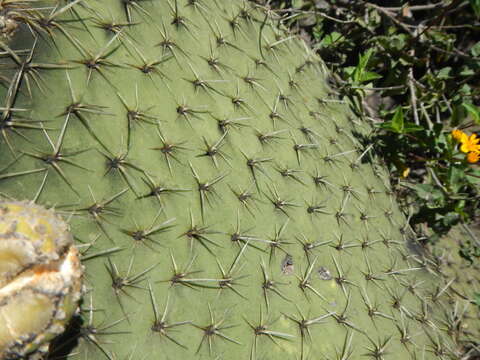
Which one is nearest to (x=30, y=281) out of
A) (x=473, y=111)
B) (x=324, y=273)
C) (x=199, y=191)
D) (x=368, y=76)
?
(x=199, y=191)

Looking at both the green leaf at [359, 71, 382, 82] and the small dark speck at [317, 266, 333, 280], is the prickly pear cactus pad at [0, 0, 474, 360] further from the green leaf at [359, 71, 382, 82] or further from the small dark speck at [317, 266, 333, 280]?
the green leaf at [359, 71, 382, 82]

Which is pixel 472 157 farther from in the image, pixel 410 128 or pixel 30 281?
pixel 30 281

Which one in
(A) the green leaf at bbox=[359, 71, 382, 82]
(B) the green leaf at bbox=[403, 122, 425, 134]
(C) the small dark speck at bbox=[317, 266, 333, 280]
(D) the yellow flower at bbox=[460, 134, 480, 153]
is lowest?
(C) the small dark speck at bbox=[317, 266, 333, 280]

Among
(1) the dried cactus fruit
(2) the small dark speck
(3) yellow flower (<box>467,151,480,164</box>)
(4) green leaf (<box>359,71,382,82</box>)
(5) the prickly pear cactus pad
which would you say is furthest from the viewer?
(4) green leaf (<box>359,71,382,82</box>)

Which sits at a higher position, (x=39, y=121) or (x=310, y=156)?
(x=39, y=121)

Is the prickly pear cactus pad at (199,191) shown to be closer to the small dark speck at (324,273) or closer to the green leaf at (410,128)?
the small dark speck at (324,273)

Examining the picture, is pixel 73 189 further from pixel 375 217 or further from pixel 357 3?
pixel 357 3

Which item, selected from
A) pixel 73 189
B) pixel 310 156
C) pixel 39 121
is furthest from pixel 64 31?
pixel 310 156

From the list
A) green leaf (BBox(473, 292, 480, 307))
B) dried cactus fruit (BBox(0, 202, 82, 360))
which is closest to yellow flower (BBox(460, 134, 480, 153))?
green leaf (BBox(473, 292, 480, 307))
